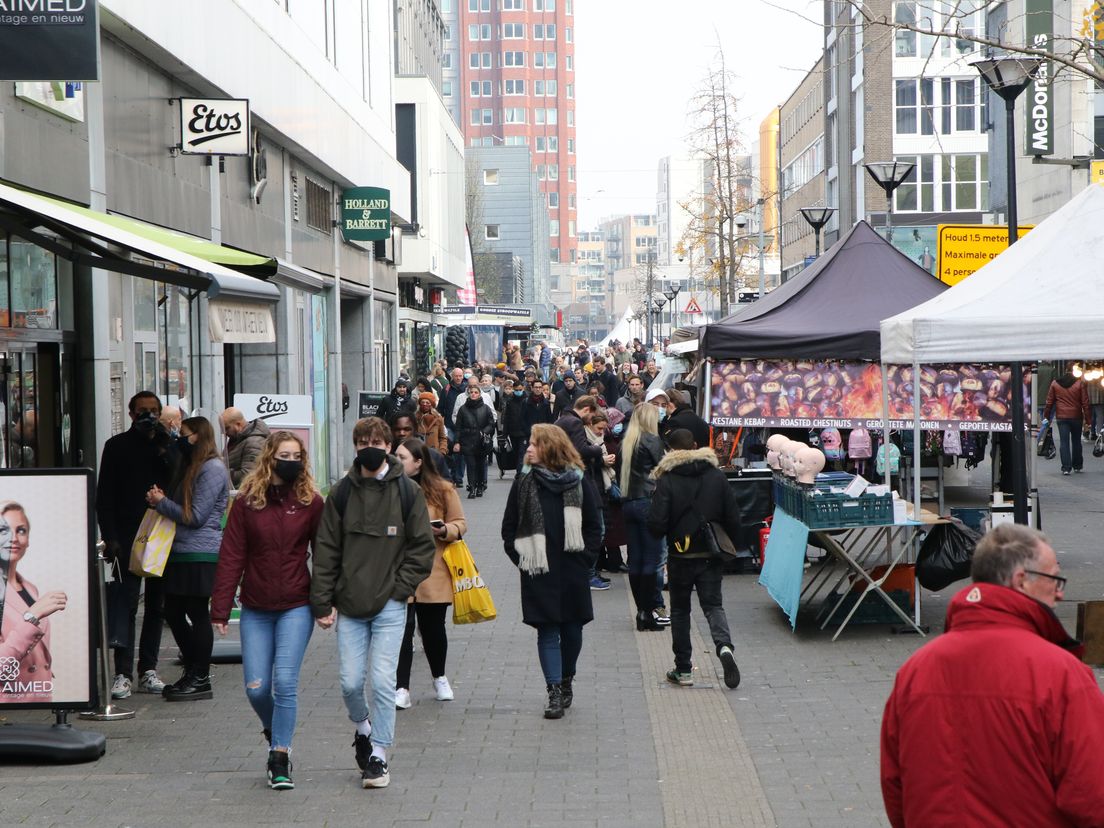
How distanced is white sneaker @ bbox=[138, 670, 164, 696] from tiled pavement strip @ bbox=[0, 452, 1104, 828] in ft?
0.42

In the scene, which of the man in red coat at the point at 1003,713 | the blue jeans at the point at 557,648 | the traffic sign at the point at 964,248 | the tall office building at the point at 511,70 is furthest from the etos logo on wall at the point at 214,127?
the tall office building at the point at 511,70

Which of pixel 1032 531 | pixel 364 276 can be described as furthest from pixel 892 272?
pixel 364 276

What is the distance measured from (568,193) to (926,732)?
555ft

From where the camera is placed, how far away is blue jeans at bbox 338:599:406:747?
6.73 metres

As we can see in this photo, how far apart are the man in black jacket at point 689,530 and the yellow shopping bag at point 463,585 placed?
1.29 meters

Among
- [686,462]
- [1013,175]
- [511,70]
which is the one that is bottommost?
[686,462]

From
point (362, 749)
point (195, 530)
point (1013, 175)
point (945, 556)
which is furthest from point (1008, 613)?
point (1013, 175)

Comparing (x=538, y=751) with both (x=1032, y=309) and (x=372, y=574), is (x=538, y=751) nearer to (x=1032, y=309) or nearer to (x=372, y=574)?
(x=372, y=574)

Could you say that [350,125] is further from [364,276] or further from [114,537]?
[114,537]

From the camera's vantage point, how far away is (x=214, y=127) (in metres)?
14.5

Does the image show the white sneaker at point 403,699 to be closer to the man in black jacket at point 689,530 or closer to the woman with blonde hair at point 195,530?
the woman with blonde hair at point 195,530

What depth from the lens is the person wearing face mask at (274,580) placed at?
6.63 meters

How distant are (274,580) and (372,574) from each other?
17.5 inches

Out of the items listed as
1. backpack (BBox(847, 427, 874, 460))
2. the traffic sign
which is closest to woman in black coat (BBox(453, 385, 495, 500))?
backpack (BBox(847, 427, 874, 460))
